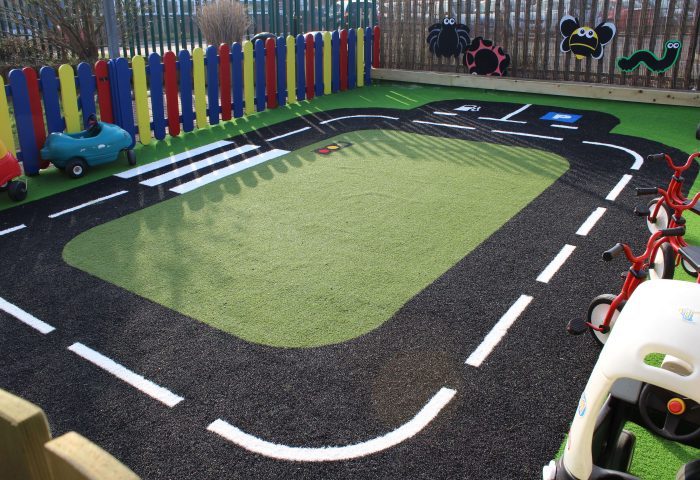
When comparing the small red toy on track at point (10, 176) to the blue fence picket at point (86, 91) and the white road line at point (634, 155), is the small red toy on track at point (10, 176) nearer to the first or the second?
the blue fence picket at point (86, 91)

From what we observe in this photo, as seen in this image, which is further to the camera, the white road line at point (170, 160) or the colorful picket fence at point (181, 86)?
the white road line at point (170, 160)

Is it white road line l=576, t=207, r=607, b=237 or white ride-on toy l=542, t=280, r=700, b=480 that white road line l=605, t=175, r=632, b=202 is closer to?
white road line l=576, t=207, r=607, b=237

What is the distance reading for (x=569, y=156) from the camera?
877cm

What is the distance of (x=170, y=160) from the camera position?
884 centimetres

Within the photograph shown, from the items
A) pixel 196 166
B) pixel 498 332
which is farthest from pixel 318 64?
pixel 498 332

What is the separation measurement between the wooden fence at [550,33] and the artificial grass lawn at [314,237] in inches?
173

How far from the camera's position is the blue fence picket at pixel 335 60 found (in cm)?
1259

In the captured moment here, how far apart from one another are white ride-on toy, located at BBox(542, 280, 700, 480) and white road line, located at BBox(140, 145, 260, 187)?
249 inches

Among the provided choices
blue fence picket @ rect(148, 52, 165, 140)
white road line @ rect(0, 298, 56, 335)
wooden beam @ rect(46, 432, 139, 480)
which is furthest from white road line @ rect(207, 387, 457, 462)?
blue fence picket @ rect(148, 52, 165, 140)

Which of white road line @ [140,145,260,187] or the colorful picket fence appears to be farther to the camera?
the colorful picket fence

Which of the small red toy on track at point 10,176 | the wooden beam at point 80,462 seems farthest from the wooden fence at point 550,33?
the wooden beam at point 80,462

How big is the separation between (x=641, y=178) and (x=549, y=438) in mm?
5173

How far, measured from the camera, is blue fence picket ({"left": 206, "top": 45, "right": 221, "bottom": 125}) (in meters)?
10.2

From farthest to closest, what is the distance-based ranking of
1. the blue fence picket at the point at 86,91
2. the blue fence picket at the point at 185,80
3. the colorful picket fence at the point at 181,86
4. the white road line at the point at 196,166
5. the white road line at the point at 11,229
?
the blue fence picket at the point at 185,80, the blue fence picket at the point at 86,91, the colorful picket fence at the point at 181,86, the white road line at the point at 196,166, the white road line at the point at 11,229
